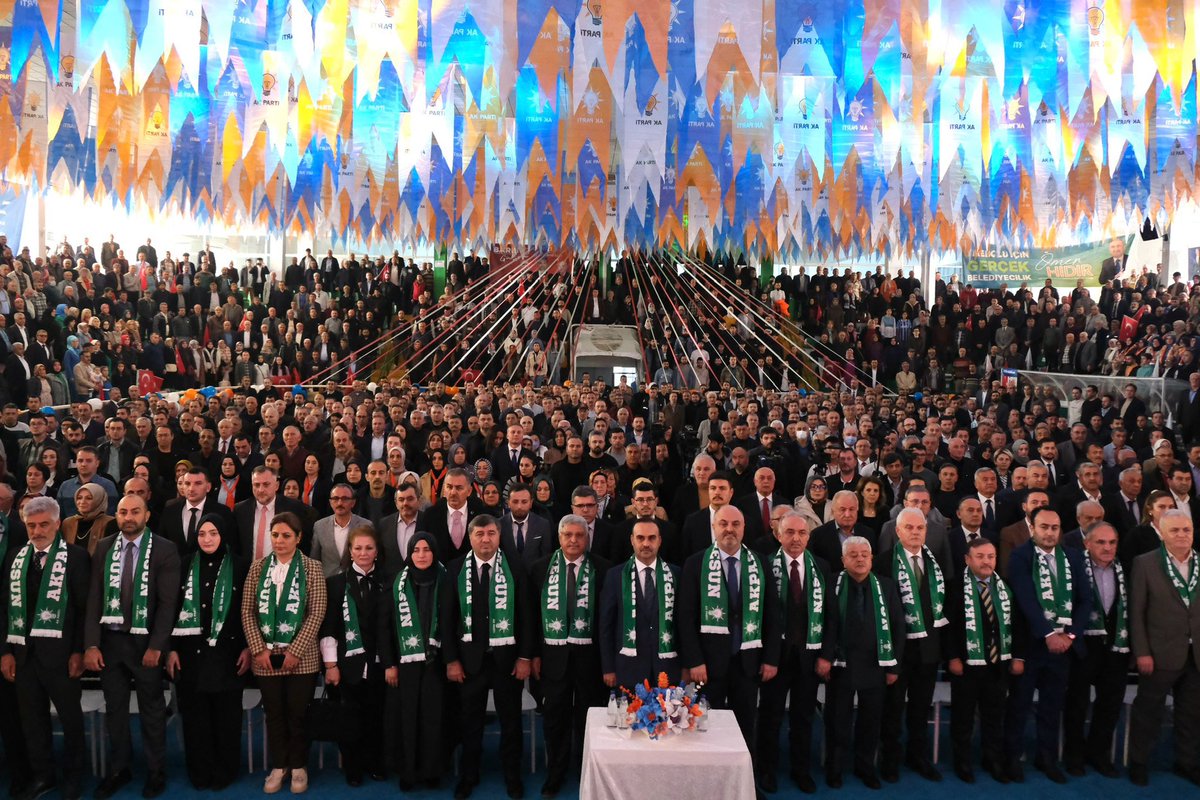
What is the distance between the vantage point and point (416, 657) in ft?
18.1

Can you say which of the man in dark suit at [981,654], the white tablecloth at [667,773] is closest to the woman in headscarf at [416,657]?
the white tablecloth at [667,773]

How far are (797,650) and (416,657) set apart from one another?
2.03m

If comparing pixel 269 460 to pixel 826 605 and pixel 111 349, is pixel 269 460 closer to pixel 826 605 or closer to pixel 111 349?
pixel 826 605

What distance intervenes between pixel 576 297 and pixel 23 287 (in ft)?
34.7

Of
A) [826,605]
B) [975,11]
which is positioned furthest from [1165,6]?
[826,605]

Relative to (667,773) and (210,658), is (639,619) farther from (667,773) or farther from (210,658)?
(210,658)

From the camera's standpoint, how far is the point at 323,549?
253 inches

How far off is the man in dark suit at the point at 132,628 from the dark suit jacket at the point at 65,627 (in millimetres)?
58

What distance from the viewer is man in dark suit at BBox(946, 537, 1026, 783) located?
569cm

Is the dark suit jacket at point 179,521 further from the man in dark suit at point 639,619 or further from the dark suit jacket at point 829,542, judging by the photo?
the dark suit jacket at point 829,542

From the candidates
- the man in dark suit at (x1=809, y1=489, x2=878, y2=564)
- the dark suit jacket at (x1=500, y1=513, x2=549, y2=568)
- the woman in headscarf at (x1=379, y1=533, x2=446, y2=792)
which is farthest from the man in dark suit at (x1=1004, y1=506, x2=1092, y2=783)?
the woman in headscarf at (x1=379, y1=533, x2=446, y2=792)

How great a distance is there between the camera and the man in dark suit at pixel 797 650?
220 inches

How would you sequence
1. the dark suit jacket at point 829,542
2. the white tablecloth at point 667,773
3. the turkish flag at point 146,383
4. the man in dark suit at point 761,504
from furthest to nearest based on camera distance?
the turkish flag at point 146,383, the man in dark suit at point 761,504, the dark suit jacket at point 829,542, the white tablecloth at point 667,773

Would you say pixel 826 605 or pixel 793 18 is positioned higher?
pixel 793 18
